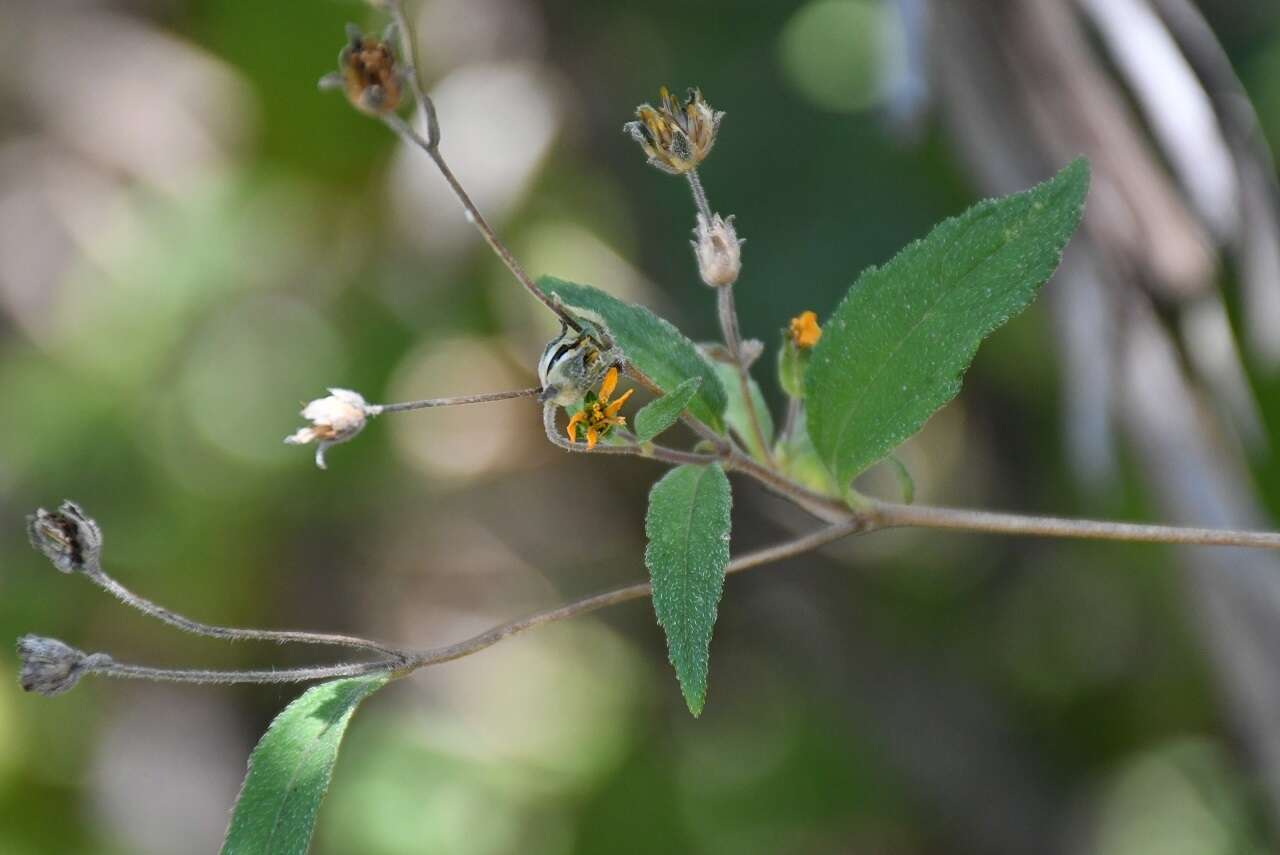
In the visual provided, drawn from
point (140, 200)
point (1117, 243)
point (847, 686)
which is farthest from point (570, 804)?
point (140, 200)

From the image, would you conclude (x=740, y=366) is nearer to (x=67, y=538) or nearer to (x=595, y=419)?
(x=595, y=419)

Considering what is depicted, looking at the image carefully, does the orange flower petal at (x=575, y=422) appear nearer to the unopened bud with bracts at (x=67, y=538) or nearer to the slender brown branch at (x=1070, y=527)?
the slender brown branch at (x=1070, y=527)

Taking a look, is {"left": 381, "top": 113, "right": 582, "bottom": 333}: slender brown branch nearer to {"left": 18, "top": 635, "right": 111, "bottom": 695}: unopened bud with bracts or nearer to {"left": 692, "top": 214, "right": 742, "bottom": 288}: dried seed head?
{"left": 692, "top": 214, "right": 742, "bottom": 288}: dried seed head

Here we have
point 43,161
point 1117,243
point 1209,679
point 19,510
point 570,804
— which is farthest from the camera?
point 43,161

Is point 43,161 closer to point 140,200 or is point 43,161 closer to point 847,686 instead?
point 140,200

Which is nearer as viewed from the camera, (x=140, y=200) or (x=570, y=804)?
(x=570, y=804)
